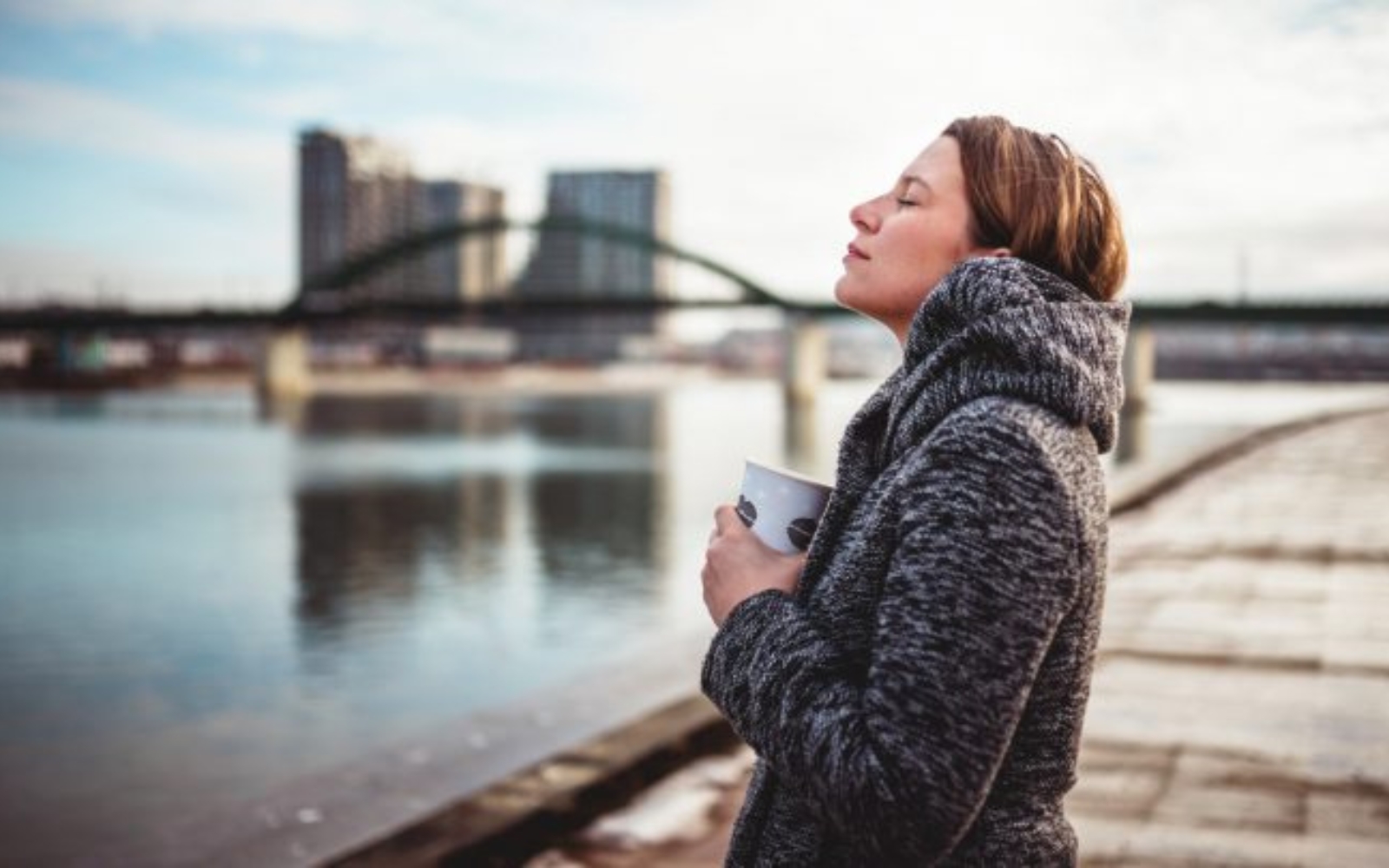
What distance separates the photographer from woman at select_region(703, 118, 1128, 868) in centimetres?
119

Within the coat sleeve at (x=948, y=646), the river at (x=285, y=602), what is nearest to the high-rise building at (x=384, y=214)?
the river at (x=285, y=602)

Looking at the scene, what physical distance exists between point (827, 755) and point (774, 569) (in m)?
0.25

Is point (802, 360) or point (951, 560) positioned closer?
point (951, 560)

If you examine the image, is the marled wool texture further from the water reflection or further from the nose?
the water reflection

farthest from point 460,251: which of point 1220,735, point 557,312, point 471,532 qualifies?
point 1220,735

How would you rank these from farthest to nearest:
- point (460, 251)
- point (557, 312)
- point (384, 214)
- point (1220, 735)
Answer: point (460, 251), point (384, 214), point (557, 312), point (1220, 735)

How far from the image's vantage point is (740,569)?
143cm

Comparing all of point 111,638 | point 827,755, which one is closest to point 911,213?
point 827,755

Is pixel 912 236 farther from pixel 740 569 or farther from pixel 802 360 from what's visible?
pixel 802 360

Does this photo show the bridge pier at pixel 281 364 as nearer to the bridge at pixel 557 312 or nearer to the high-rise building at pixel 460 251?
the bridge at pixel 557 312

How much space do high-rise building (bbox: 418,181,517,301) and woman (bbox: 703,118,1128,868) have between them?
18179cm

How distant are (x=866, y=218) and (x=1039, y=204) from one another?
0.64ft

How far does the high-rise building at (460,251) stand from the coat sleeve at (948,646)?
18200 cm

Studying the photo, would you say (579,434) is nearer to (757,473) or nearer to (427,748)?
(427,748)
